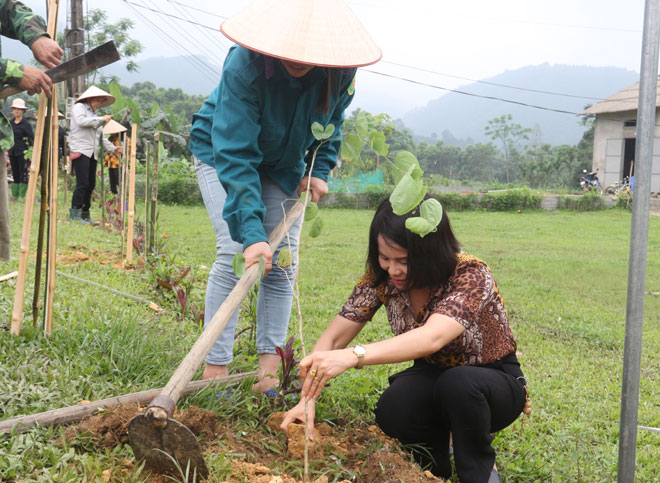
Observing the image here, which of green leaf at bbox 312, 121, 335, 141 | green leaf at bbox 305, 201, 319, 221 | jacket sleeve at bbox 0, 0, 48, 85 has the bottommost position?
green leaf at bbox 305, 201, 319, 221

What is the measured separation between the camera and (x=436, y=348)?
169 centimetres

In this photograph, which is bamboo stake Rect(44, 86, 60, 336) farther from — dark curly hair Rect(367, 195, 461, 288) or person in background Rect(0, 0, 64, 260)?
dark curly hair Rect(367, 195, 461, 288)

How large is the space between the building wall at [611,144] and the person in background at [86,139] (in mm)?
19424

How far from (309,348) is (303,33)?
6.03 ft

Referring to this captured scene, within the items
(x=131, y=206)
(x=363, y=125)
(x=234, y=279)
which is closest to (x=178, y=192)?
(x=131, y=206)

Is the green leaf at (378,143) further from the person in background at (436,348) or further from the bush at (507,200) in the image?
the bush at (507,200)

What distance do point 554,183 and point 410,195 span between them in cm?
2988

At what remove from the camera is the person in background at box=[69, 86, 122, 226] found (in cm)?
671

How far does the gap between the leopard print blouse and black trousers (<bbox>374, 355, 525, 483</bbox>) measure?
7 centimetres

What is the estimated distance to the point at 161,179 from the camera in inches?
508

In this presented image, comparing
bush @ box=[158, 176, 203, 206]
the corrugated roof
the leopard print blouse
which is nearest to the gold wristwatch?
the leopard print blouse

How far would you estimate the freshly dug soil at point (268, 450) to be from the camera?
171 centimetres

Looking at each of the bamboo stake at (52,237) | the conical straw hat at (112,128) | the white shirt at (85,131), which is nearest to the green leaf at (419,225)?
the bamboo stake at (52,237)

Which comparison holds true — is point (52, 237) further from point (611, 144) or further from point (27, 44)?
point (611, 144)
